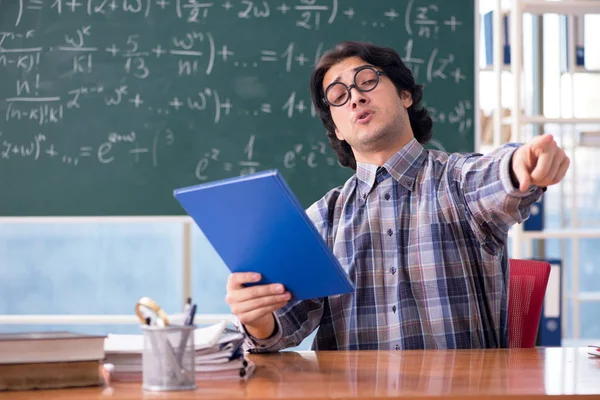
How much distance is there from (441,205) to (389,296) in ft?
0.76

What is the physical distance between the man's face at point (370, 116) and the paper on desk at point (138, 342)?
2.40ft

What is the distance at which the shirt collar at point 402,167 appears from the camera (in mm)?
1854

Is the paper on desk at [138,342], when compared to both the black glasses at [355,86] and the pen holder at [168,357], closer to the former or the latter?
Result: the pen holder at [168,357]

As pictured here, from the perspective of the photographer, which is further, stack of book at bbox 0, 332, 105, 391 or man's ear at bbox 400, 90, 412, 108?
man's ear at bbox 400, 90, 412, 108

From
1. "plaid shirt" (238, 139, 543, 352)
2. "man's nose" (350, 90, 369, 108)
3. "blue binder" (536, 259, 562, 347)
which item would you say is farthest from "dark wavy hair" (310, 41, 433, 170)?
"blue binder" (536, 259, 562, 347)

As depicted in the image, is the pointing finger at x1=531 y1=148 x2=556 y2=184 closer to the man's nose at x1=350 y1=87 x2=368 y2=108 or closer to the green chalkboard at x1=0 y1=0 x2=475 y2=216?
the man's nose at x1=350 y1=87 x2=368 y2=108

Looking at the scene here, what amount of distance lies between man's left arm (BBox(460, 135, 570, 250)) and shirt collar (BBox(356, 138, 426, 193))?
0.48ft

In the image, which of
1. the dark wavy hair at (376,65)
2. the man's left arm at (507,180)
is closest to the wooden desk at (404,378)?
the man's left arm at (507,180)

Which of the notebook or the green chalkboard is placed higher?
the green chalkboard

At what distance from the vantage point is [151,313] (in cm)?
115

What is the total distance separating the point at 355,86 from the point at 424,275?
493 mm

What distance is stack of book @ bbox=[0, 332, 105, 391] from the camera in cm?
112

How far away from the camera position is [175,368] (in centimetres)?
110

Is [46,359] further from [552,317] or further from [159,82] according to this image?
[552,317]
